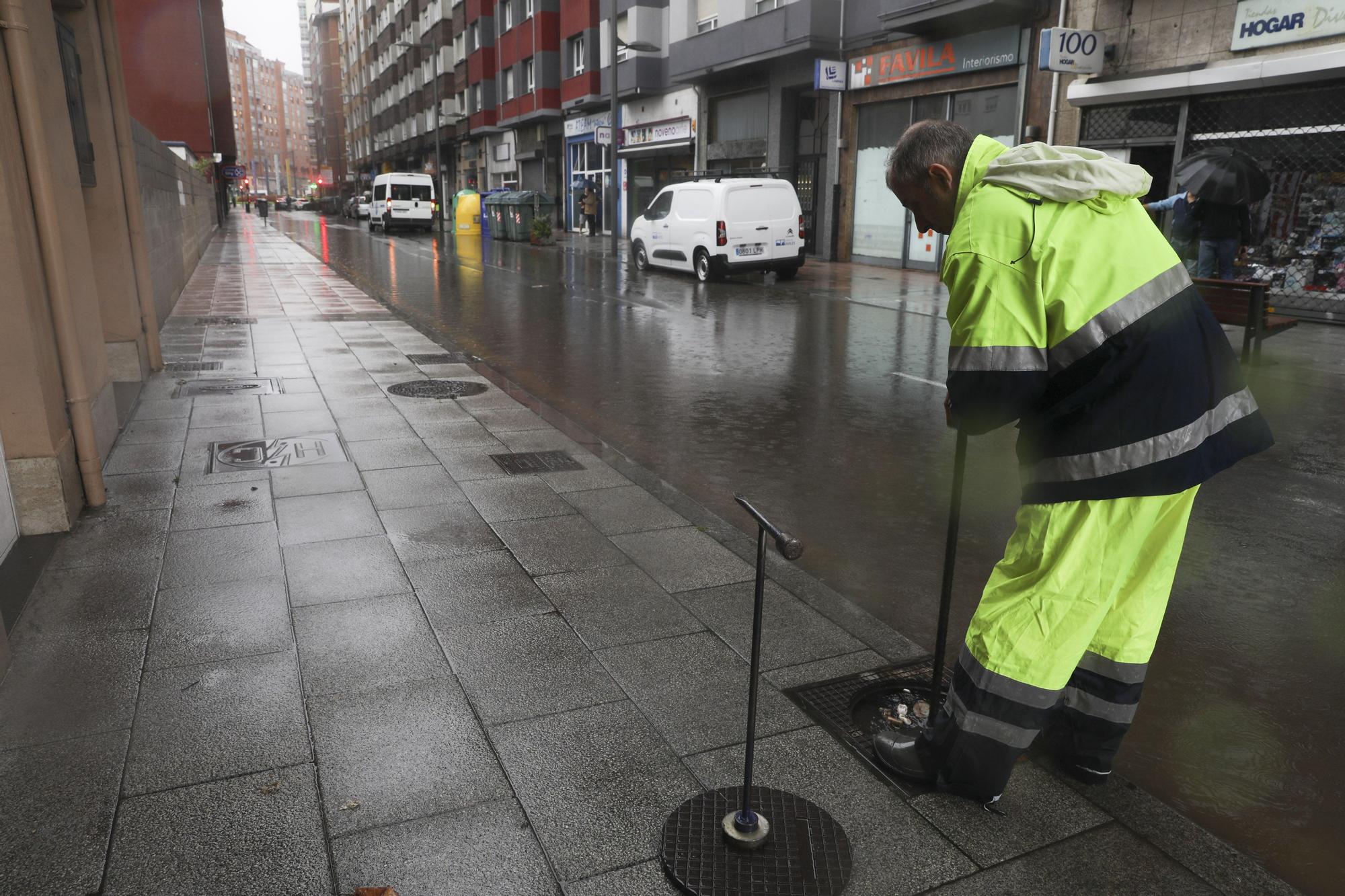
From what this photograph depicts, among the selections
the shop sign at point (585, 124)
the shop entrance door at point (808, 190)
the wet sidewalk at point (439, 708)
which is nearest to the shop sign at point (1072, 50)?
the shop entrance door at point (808, 190)

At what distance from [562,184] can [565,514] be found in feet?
124

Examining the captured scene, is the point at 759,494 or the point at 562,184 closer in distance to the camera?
the point at 759,494

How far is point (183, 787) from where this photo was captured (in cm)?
263

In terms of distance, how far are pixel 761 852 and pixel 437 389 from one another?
6554 mm

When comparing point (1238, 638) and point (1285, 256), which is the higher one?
point (1285, 256)

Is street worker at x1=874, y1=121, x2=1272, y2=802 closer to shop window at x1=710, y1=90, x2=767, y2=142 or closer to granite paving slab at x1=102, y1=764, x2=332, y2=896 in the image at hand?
granite paving slab at x1=102, y1=764, x2=332, y2=896

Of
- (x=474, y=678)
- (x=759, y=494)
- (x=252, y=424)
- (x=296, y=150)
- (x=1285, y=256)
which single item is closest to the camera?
(x=474, y=678)

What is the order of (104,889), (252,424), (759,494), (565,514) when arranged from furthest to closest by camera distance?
(252,424), (759,494), (565,514), (104,889)

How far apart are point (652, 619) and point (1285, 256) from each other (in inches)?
555

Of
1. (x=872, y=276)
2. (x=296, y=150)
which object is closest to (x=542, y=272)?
(x=872, y=276)

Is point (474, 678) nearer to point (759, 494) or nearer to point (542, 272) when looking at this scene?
point (759, 494)

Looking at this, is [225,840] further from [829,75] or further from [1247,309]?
[829,75]

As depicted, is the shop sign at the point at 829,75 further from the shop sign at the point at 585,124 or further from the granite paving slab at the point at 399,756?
the granite paving slab at the point at 399,756

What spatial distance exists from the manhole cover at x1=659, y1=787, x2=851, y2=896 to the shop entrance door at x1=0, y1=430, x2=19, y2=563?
11.2 feet
